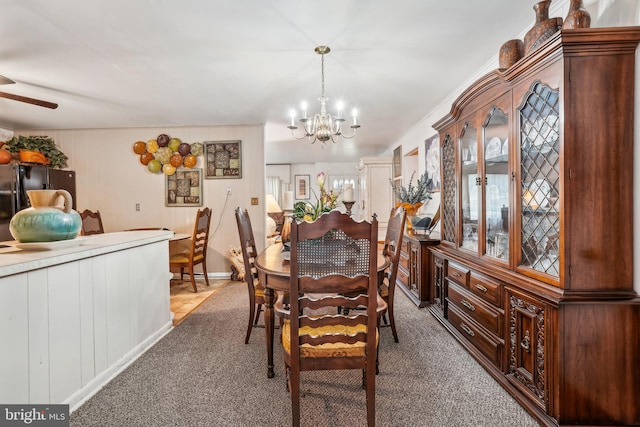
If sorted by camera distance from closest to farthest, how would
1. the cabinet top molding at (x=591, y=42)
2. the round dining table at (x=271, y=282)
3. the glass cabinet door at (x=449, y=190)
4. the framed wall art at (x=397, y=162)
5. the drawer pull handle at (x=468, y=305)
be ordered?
the cabinet top molding at (x=591, y=42) < the round dining table at (x=271, y=282) < the drawer pull handle at (x=468, y=305) < the glass cabinet door at (x=449, y=190) < the framed wall art at (x=397, y=162)

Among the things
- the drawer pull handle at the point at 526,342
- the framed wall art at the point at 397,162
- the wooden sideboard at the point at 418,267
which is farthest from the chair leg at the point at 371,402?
the framed wall art at the point at 397,162

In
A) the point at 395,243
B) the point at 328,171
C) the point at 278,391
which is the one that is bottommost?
the point at 278,391

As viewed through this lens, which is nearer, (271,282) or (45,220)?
(45,220)

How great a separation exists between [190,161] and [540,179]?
4373mm

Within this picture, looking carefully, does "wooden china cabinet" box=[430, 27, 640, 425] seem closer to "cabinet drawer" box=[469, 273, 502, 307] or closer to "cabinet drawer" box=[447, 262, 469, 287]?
"cabinet drawer" box=[469, 273, 502, 307]

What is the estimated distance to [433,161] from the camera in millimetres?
3955

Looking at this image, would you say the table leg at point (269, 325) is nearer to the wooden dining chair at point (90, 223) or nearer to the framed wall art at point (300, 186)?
the wooden dining chair at point (90, 223)

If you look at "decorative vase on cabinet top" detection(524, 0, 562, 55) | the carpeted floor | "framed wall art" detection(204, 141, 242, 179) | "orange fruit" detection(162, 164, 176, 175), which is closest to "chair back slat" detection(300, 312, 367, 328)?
the carpeted floor

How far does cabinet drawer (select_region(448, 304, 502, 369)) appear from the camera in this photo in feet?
6.02

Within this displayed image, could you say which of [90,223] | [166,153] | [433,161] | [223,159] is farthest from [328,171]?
[90,223]

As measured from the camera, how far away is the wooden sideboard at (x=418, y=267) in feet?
9.91

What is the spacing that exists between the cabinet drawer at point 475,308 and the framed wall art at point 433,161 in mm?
1753

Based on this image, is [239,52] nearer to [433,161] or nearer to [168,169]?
[433,161]

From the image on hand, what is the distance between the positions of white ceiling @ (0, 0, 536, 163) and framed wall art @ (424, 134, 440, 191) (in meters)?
0.49
